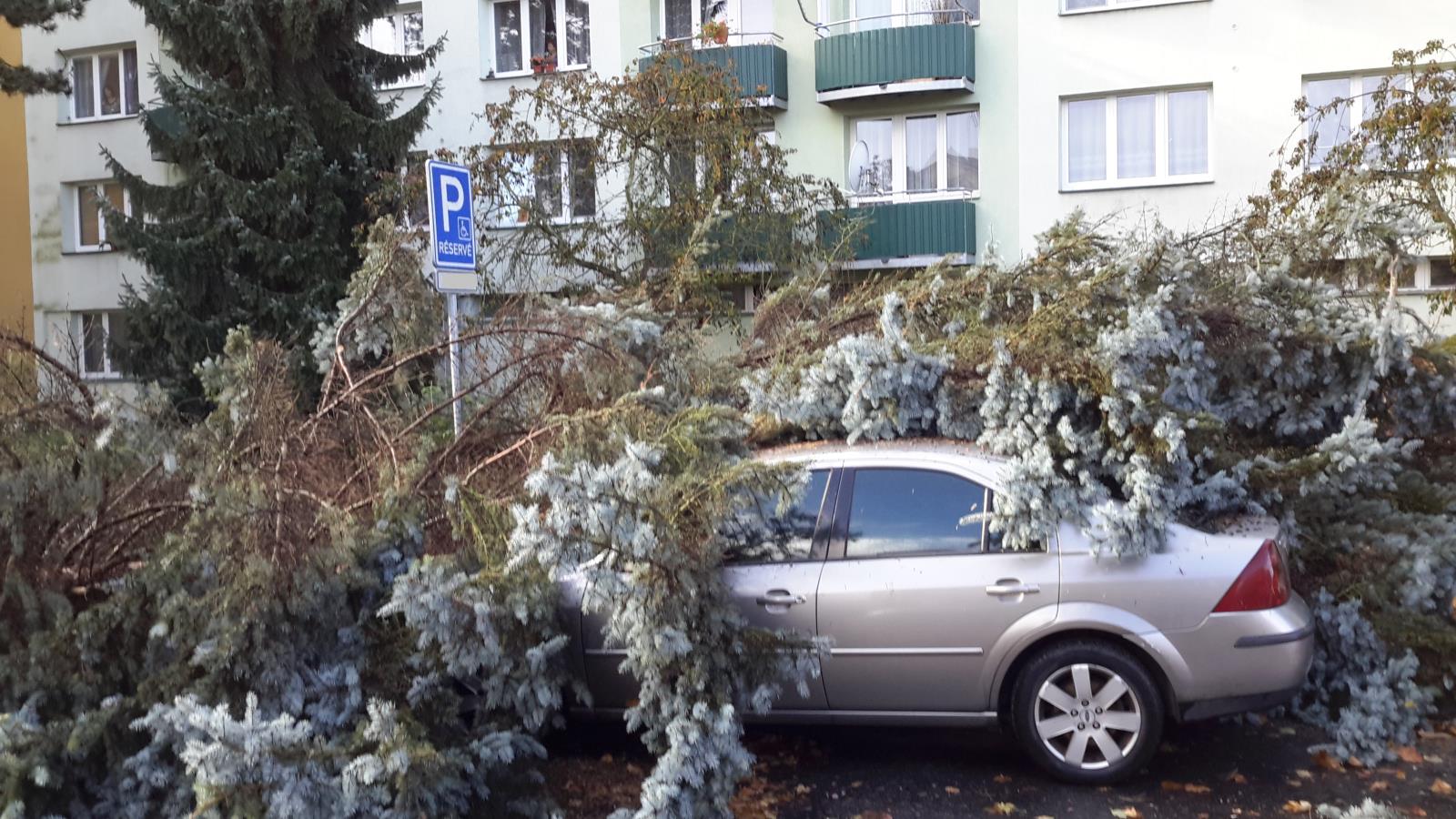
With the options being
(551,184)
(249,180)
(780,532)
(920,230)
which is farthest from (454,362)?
(920,230)

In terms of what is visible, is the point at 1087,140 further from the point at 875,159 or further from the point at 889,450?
the point at 889,450

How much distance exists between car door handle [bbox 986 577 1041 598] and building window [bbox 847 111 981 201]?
51.9 ft

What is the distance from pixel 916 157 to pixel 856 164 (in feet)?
3.33

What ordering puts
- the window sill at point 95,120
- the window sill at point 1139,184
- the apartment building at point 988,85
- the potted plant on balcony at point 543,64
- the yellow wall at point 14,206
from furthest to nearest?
the yellow wall at point 14,206 < the window sill at point 95,120 < the window sill at point 1139,184 < the potted plant on balcony at point 543,64 < the apartment building at point 988,85

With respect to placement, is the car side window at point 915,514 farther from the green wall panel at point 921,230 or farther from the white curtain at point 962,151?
the white curtain at point 962,151

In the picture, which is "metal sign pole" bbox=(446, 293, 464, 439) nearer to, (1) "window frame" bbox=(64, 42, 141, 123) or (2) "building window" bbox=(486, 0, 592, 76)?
(2) "building window" bbox=(486, 0, 592, 76)

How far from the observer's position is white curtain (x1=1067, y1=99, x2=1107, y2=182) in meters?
19.8

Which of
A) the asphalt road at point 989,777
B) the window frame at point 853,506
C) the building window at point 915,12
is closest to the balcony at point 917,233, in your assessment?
the building window at point 915,12

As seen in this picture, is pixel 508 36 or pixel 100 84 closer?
pixel 508 36

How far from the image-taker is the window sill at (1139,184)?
19.1 metres

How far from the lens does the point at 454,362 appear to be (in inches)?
271

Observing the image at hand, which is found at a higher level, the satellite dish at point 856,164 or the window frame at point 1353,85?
the window frame at point 1353,85

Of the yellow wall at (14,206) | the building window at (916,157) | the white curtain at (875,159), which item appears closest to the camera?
the building window at (916,157)

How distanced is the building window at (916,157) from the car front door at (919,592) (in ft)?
51.2
